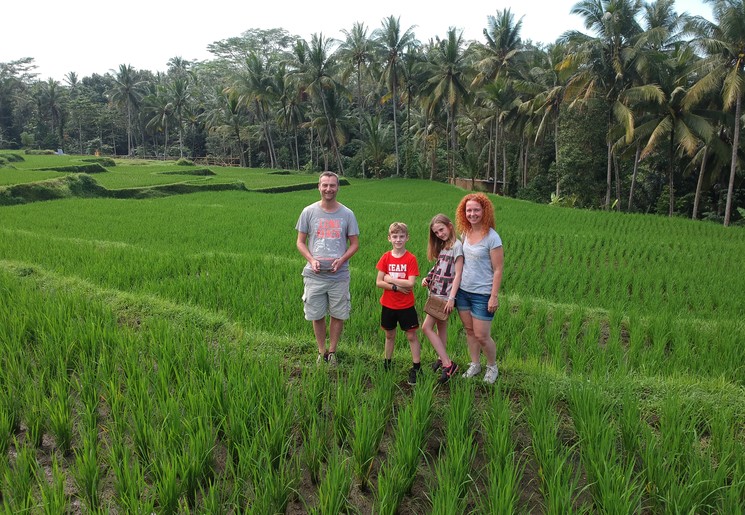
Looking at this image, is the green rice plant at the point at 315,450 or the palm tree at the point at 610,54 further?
the palm tree at the point at 610,54

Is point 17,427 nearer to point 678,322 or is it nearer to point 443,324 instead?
point 443,324

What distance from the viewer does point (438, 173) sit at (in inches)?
1346

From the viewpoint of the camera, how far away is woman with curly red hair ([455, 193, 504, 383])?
10.2 feet

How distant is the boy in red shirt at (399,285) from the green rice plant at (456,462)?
0.61 m

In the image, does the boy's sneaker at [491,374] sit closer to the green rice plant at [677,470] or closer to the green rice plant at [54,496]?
the green rice plant at [677,470]

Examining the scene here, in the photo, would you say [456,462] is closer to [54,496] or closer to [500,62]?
[54,496]

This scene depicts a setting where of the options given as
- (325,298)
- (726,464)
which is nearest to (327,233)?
(325,298)

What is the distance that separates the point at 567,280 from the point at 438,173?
28.3 metres

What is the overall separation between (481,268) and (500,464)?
51.0 inches

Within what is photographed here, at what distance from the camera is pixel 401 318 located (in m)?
3.29

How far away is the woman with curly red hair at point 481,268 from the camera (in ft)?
10.2

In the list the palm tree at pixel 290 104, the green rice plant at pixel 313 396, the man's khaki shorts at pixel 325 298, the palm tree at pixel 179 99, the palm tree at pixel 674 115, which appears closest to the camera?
the green rice plant at pixel 313 396

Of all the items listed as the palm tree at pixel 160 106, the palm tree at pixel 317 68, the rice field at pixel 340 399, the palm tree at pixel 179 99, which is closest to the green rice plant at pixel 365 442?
the rice field at pixel 340 399

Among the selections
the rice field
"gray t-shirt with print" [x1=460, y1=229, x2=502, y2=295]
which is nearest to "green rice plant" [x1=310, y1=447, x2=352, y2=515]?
the rice field
